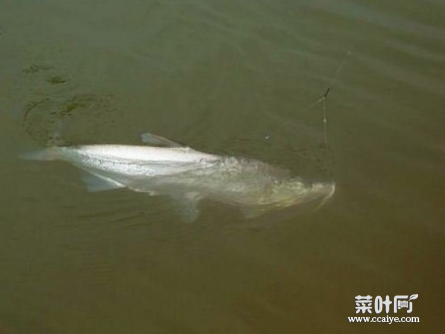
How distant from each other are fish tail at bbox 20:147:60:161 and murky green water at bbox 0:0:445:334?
7 centimetres

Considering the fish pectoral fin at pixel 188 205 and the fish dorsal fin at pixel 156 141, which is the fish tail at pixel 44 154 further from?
the fish pectoral fin at pixel 188 205

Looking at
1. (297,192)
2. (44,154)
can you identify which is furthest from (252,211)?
(44,154)

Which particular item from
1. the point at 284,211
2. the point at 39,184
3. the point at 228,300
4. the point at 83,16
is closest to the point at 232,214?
the point at 284,211

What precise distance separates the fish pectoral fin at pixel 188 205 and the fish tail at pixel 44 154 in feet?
2.52

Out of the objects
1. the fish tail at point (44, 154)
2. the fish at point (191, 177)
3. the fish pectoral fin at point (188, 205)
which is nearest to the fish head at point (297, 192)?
the fish at point (191, 177)

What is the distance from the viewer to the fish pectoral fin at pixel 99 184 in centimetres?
378

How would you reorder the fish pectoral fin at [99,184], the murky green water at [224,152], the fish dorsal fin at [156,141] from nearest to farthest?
1. the murky green water at [224,152]
2. the fish pectoral fin at [99,184]
3. the fish dorsal fin at [156,141]

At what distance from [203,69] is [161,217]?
1393 millimetres

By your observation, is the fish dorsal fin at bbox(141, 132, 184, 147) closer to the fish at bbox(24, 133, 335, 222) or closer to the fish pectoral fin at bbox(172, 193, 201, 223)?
the fish at bbox(24, 133, 335, 222)

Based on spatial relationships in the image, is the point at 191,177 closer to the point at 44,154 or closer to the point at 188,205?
the point at 188,205

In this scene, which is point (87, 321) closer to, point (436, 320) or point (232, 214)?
point (232, 214)

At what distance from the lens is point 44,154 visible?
3.97 metres

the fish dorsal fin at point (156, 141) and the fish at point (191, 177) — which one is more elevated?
the fish dorsal fin at point (156, 141)

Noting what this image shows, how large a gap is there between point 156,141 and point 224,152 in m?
0.39
